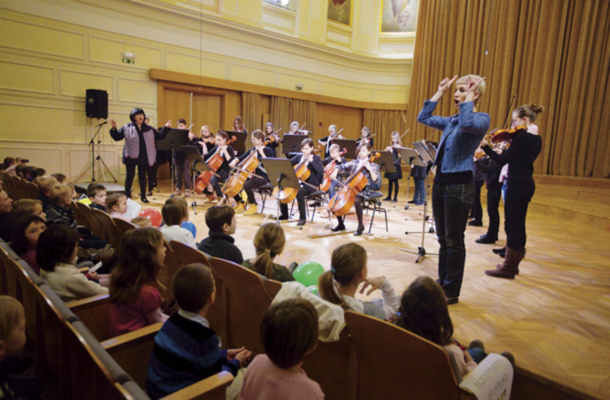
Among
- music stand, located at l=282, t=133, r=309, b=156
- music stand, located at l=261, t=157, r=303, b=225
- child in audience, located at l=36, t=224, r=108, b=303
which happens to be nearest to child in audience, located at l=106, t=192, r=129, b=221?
child in audience, located at l=36, t=224, r=108, b=303

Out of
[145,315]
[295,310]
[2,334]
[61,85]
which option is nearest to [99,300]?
[145,315]

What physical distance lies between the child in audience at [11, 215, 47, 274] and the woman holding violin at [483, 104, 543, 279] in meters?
3.57

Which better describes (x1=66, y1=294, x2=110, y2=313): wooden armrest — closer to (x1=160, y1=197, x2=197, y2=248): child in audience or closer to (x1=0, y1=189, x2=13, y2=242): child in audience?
(x1=160, y1=197, x2=197, y2=248): child in audience

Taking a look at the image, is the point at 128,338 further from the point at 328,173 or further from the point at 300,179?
the point at 328,173

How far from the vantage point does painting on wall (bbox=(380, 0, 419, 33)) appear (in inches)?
470

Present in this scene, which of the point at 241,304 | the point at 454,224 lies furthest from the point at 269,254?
the point at 454,224

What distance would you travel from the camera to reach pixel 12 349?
1.25 metres

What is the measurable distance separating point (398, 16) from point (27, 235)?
12.4 m

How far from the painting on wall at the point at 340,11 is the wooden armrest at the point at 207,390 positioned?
39.0 ft

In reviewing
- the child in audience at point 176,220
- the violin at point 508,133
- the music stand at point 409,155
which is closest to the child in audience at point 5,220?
the child in audience at point 176,220

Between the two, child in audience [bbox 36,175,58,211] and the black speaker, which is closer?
child in audience [bbox 36,175,58,211]

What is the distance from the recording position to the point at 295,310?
1.17m

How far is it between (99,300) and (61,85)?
7428 millimetres

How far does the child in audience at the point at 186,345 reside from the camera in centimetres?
134
